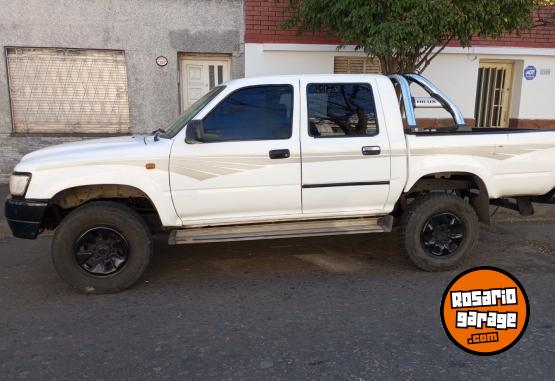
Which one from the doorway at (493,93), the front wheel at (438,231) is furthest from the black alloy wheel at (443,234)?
the doorway at (493,93)

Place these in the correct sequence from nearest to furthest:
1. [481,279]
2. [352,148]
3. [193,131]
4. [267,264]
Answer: [481,279]
[193,131]
[352,148]
[267,264]

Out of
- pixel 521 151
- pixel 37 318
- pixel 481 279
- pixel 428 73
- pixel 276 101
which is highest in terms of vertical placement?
pixel 428 73

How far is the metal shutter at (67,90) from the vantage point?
8.30 metres

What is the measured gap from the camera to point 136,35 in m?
8.32

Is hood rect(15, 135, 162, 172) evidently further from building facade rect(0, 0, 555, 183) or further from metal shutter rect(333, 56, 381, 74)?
metal shutter rect(333, 56, 381, 74)

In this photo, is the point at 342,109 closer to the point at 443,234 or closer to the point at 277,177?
the point at 277,177

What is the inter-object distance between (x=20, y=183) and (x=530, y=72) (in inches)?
393

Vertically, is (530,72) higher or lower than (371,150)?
higher

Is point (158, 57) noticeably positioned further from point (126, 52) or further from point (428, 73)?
point (428, 73)

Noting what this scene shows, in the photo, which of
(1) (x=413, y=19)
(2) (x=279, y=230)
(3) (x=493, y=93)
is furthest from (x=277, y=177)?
(3) (x=493, y=93)

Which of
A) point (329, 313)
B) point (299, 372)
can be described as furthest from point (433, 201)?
point (299, 372)

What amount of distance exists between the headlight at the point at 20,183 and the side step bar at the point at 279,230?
1.28 meters

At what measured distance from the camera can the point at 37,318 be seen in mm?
3461

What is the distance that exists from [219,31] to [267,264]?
5.60 metres
